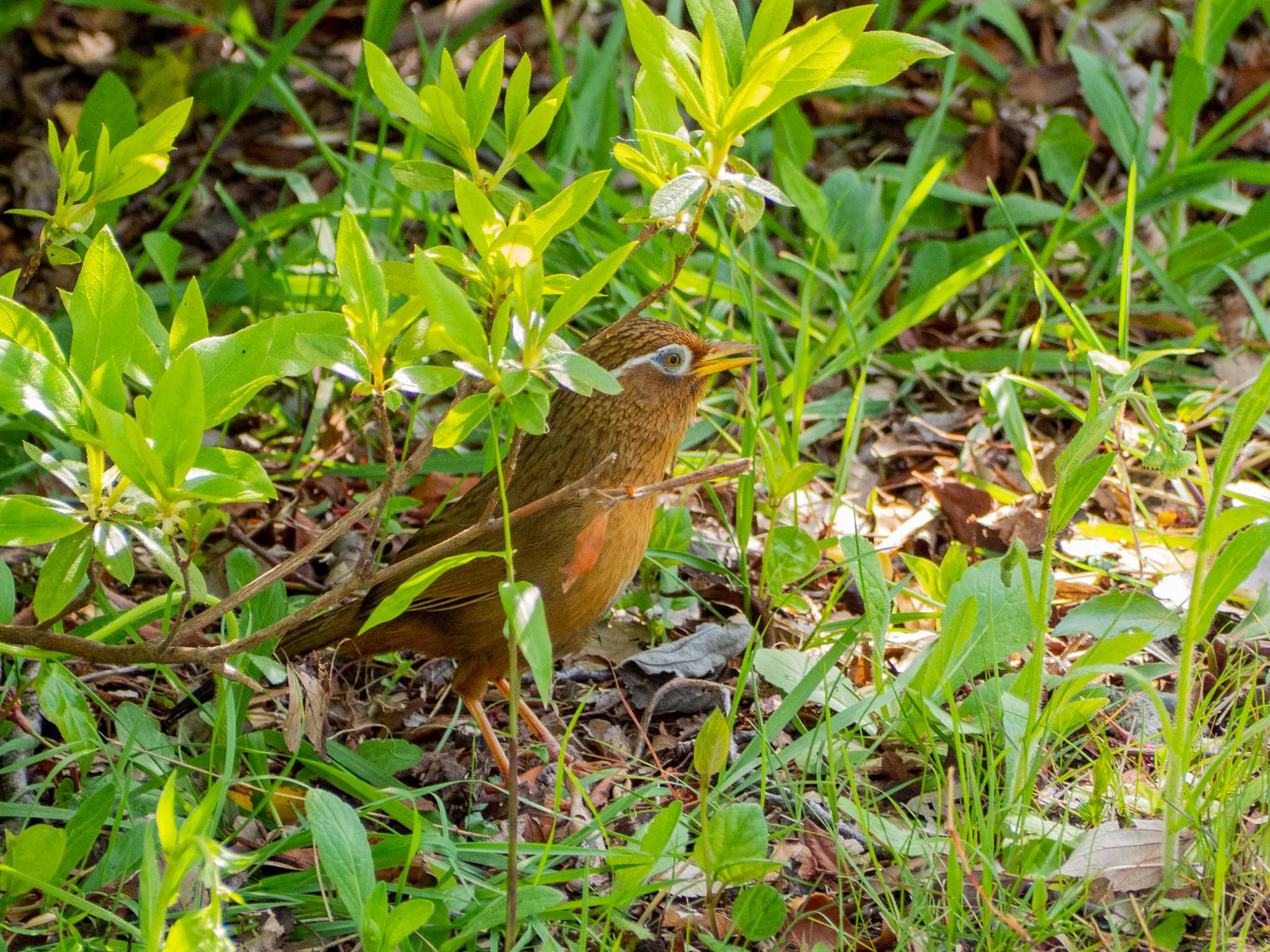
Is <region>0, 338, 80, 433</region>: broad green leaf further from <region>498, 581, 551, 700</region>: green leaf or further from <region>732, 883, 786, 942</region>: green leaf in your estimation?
<region>732, 883, 786, 942</region>: green leaf

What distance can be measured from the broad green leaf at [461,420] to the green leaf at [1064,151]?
4.18 meters

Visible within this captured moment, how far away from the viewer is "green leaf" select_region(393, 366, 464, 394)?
2.36 meters

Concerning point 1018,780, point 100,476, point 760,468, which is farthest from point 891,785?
point 100,476

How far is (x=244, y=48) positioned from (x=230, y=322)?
3.68 ft

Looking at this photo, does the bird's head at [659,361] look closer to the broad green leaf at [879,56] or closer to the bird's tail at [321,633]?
the bird's tail at [321,633]

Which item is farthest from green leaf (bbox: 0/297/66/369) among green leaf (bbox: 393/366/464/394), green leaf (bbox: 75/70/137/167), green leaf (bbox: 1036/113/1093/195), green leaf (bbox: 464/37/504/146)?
green leaf (bbox: 1036/113/1093/195)

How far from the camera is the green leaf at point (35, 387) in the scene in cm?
237

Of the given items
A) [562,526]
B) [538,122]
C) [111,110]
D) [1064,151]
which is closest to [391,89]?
[538,122]

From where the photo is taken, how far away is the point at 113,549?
100 inches

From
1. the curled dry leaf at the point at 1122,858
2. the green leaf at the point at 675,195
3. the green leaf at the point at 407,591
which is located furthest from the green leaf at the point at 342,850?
the curled dry leaf at the point at 1122,858

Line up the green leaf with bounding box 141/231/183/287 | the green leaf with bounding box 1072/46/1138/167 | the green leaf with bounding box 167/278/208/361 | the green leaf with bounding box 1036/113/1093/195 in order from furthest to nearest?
the green leaf with bounding box 1036/113/1093/195 < the green leaf with bounding box 1072/46/1138/167 < the green leaf with bounding box 141/231/183/287 < the green leaf with bounding box 167/278/208/361

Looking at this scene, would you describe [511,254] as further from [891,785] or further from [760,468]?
[760,468]

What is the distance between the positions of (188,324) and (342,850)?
1.12 metres

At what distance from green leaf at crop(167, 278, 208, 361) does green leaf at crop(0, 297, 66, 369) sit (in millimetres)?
260
